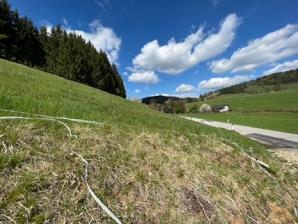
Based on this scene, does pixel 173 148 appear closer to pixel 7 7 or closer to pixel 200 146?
pixel 200 146

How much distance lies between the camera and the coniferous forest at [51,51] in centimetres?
3750

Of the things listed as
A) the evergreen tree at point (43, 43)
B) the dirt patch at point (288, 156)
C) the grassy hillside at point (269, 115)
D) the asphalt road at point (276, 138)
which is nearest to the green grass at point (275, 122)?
the grassy hillside at point (269, 115)

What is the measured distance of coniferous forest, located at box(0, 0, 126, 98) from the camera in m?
37.5

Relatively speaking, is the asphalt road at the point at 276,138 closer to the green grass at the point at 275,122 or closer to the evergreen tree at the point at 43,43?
the green grass at the point at 275,122

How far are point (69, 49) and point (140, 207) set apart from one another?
46601 mm

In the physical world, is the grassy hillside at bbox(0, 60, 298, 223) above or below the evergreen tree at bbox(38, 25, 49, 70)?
below

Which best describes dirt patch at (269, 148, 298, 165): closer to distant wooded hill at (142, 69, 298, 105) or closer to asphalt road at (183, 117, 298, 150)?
asphalt road at (183, 117, 298, 150)

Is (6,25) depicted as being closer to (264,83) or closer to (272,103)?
(272,103)

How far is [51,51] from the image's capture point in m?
43.6

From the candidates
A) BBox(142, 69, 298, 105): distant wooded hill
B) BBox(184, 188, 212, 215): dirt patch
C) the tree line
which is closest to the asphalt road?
BBox(184, 188, 212, 215): dirt patch

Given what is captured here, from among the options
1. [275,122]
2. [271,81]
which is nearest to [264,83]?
[271,81]

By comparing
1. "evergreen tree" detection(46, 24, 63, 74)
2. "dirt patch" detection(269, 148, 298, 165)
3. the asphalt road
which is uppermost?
"evergreen tree" detection(46, 24, 63, 74)

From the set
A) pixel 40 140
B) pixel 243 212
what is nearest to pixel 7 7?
pixel 40 140

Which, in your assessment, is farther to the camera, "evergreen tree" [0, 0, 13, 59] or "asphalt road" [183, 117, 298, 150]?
"evergreen tree" [0, 0, 13, 59]
